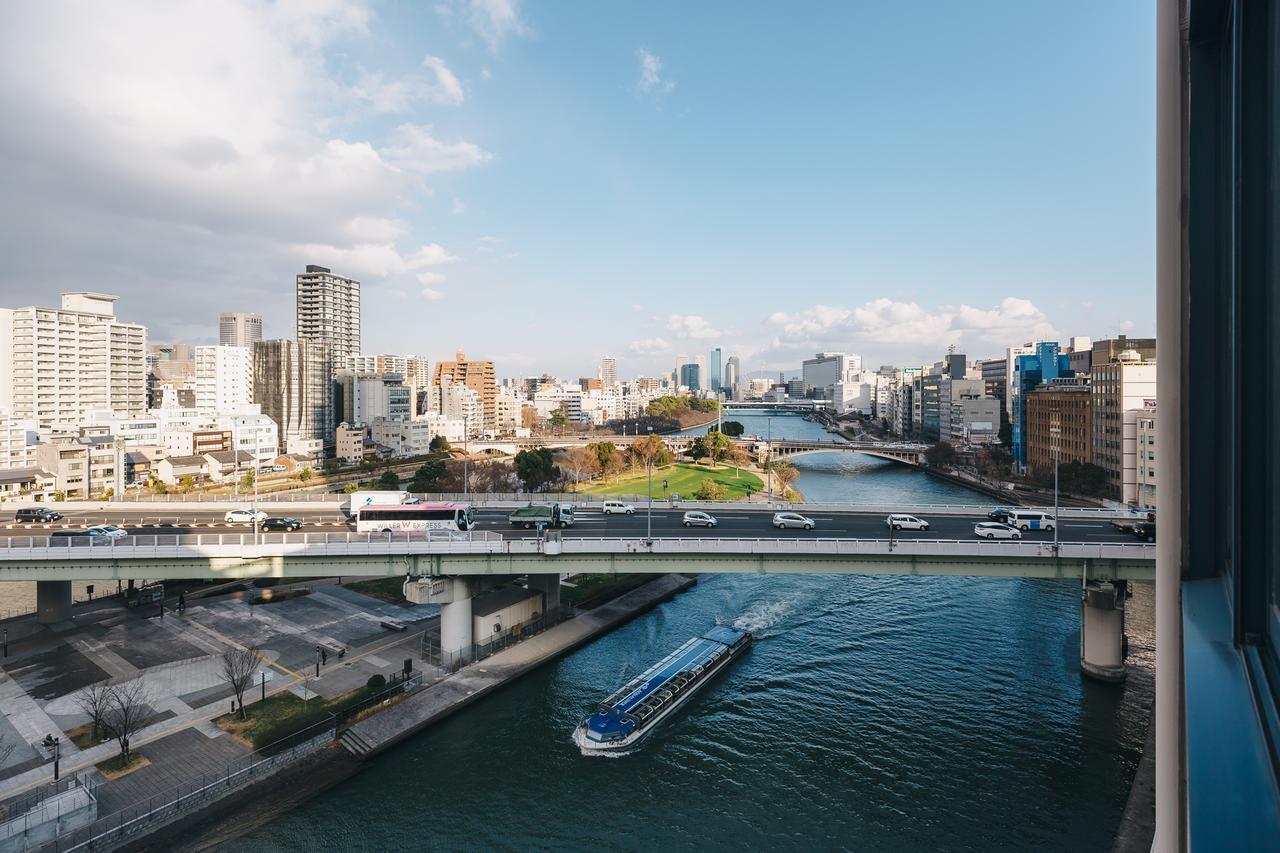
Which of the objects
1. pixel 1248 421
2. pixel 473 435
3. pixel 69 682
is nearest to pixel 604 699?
pixel 69 682

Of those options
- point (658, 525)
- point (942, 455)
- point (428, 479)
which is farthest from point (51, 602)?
point (942, 455)

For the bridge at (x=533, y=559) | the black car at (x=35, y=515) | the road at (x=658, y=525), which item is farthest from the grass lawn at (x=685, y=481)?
the black car at (x=35, y=515)

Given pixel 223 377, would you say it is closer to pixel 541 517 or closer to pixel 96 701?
pixel 541 517

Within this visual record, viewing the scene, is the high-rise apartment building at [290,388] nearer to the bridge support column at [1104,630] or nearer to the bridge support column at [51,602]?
the bridge support column at [51,602]

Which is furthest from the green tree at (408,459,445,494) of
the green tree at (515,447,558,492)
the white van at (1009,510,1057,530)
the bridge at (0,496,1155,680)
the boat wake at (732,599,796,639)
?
the white van at (1009,510,1057,530)

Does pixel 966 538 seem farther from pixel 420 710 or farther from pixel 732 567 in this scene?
pixel 420 710

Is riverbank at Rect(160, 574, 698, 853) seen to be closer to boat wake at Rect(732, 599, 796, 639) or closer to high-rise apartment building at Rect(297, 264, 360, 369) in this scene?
boat wake at Rect(732, 599, 796, 639)

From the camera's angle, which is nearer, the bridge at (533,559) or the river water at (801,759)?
the river water at (801,759)
